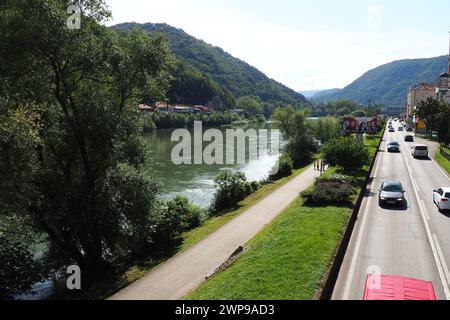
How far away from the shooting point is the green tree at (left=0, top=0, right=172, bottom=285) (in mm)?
16000

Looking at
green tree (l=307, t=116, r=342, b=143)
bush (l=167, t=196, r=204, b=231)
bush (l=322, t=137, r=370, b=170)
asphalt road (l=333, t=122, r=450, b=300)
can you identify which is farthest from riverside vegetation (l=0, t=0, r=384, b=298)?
green tree (l=307, t=116, r=342, b=143)

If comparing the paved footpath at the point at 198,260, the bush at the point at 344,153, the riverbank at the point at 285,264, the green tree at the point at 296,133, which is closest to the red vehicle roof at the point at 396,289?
the riverbank at the point at 285,264

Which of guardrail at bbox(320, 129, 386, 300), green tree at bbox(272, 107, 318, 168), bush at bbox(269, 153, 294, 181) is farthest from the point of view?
green tree at bbox(272, 107, 318, 168)

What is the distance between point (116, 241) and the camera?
1986cm

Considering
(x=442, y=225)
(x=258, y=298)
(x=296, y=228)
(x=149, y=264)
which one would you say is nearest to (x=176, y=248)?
(x=149, y=264)

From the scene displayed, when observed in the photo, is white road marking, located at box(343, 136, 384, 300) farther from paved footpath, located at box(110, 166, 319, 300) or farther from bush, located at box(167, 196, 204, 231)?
bush, located at box(167, 196, 204, 231)

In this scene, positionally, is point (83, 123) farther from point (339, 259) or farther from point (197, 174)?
point (197, 174)

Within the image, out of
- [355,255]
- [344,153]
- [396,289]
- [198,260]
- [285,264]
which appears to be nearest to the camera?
[396,289]

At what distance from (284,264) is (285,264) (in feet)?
0.11

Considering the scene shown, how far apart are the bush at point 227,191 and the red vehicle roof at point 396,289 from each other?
1927 cm

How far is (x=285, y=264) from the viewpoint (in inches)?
534

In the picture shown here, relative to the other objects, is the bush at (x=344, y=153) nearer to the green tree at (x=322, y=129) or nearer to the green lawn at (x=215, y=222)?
the green lawn at (x=215, y=222)

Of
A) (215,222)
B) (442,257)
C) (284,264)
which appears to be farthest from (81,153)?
(442,257)

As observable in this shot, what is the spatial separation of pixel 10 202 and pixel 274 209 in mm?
15070
